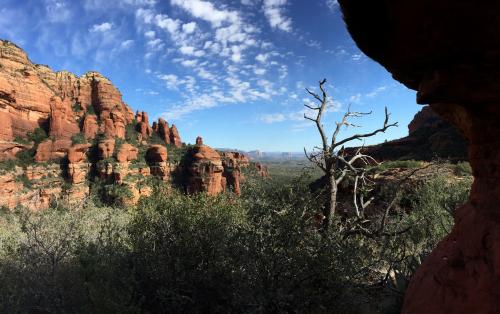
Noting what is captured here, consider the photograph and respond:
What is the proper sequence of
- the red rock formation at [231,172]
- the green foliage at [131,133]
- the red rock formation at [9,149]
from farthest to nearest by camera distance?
the red rock formation at [231,172] < the green foliage at [131,133] < the red rock formation at [9,149]

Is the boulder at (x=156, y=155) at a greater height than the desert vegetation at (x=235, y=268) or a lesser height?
greater

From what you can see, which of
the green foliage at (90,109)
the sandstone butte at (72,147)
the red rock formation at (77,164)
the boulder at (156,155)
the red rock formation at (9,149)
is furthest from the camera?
the green foliage at (90,109)

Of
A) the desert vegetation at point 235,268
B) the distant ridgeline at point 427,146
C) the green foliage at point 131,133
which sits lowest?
the desert vegetation at point 235,268

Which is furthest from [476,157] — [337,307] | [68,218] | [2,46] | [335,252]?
[2,46]

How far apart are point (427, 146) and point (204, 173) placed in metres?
56.7

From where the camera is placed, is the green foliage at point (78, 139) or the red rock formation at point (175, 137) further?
the red rock formation at point (175, 137)

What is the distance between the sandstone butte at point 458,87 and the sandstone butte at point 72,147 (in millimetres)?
63570

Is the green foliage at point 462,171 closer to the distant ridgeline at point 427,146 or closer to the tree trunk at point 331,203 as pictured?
the distant ridgeline at point 427,146

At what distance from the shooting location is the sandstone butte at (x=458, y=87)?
13.4ft

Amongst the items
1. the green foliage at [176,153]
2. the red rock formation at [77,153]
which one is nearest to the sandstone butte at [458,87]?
the red rock formation at [77,153]

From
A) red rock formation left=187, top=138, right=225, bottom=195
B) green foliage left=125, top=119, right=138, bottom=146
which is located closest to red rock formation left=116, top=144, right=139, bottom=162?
green foliage left=125, top=119, right=138, bottom=146

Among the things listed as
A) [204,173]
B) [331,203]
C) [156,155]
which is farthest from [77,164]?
[331,203]

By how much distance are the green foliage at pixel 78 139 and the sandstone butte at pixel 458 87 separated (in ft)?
293

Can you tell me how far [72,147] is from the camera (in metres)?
76.8
